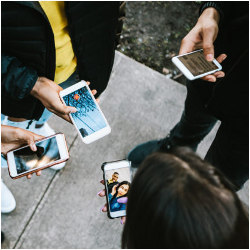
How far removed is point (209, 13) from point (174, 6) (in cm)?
217

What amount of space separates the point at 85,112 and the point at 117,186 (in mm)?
520

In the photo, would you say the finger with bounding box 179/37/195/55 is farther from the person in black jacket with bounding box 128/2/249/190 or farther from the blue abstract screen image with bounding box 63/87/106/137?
the blue abstract screen image with bounding box 63/87/106/137

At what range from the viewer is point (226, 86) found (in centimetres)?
156

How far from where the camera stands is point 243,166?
1.78 m

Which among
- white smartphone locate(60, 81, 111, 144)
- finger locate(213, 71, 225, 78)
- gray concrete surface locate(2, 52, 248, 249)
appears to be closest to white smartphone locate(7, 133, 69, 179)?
white smartphone locate(60, 81, 111, 144)

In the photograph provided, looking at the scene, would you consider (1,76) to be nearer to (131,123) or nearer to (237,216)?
(237,216)

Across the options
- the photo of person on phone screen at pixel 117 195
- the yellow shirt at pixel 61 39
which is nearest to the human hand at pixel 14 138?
the yellow shirt at pixel 61 39

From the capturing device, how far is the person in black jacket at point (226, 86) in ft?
4.84

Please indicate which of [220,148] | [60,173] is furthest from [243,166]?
[60,173]

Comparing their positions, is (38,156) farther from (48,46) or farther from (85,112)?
(48,46)

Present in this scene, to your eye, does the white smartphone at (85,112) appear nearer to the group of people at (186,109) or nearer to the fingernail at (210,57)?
the group of people at (186,109)

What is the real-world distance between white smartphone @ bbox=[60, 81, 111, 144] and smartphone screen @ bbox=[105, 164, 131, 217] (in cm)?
26

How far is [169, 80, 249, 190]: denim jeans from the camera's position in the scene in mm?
1686

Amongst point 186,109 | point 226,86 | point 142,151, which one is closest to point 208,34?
point 226,86
